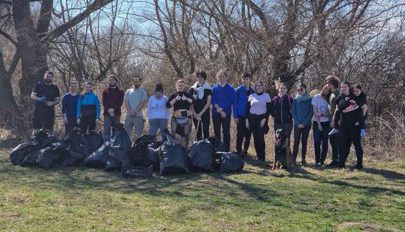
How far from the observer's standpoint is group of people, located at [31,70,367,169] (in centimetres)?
880

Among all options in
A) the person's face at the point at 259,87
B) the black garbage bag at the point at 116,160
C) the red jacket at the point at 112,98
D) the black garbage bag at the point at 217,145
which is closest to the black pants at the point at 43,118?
the red jacket at the point at 112,98

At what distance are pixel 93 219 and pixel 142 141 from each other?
324 cm

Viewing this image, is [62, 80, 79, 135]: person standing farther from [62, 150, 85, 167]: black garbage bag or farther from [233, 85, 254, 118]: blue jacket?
[233, 85, 254, 118]: blue jacket

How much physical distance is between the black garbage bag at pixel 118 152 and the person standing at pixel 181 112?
104 centimetres

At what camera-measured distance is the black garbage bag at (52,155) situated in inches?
346

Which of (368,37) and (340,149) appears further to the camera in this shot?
(368,37)

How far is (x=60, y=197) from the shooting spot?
6473 mm

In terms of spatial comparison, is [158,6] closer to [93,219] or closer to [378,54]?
[378,54]

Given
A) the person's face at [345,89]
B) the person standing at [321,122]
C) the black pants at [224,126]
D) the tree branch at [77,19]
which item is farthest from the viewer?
the tree branch at [77,19]

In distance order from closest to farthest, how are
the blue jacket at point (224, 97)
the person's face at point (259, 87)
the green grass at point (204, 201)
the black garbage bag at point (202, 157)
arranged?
the green grass at point (204, 201)
the black garbage bag at point (202, 157)
the person's face at point (259, 87)
the blue jacket at point (224, 97)

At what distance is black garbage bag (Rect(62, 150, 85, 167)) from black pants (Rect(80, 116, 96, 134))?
1389 millimetres

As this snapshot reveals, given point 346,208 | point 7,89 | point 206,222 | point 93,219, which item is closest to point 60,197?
point 93,219

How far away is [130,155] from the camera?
8523 mm

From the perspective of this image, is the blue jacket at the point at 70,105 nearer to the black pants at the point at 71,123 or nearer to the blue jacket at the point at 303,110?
the black pants at the point at 71,123
